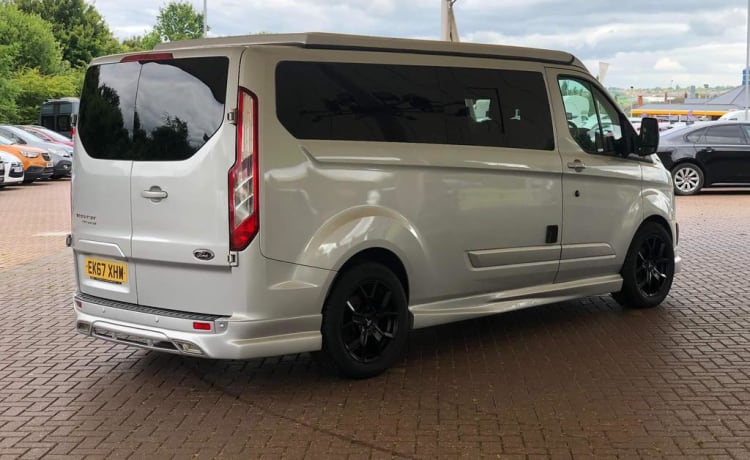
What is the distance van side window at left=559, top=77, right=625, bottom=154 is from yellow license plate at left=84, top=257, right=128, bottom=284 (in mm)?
3447

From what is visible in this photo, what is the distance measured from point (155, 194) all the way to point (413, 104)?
171 centimetres

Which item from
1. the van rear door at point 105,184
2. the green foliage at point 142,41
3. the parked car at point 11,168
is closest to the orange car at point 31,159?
the parked car at point 11,168

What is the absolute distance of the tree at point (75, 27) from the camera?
66.2m

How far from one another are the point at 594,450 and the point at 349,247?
71.5 inches

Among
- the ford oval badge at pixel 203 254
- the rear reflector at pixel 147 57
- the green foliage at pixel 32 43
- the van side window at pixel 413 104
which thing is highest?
the green foliage at pixel 32 43

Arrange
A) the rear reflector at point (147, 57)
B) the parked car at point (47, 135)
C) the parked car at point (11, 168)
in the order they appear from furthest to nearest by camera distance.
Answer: the parked car at point (47, 135)
the parked car at point (11, 168)
the rear reflector at point (147, 57)

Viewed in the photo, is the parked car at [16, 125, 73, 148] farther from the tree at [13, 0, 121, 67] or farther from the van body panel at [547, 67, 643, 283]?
the tree at [13, 0, 121, 67]

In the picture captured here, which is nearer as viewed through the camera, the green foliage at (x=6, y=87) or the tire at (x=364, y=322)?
the tire at (x=364, y=322)

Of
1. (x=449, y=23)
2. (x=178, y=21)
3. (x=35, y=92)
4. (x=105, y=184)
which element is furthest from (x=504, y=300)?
(x=178, y=21)

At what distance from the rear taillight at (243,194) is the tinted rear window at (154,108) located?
0.75ft

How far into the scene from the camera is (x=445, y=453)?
13.8 ft

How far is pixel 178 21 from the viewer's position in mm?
102812

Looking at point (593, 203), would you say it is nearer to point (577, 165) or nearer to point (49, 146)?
point (577, 165)

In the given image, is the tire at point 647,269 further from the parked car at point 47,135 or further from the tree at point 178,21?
the tree at point 178,21
